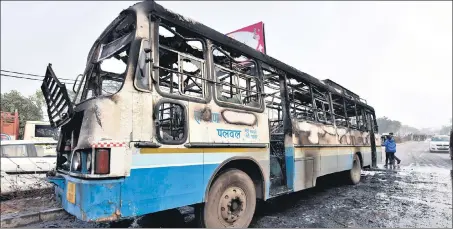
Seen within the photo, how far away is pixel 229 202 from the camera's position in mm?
3764

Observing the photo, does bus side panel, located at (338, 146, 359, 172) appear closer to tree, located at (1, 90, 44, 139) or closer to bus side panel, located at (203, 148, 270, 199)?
bus side panel, located at (203, 148, 270, 199)

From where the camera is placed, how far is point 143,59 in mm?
3008

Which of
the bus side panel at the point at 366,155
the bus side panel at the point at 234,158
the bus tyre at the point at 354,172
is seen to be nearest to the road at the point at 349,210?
the bus tyre at the point at 354,172

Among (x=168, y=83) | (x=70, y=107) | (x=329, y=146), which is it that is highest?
(x=168, y=83)

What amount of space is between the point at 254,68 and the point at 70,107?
274cm

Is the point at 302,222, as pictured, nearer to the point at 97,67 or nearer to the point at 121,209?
the point at 121,209

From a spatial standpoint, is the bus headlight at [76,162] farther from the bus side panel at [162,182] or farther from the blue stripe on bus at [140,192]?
the bus side panel at [162,182]

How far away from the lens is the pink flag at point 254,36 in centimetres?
1077

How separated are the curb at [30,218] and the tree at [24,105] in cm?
Answer: 1182

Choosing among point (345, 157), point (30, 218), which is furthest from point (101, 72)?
point (345, 157)

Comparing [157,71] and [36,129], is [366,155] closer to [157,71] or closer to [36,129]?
[157,71]

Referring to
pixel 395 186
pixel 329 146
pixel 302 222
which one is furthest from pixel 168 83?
pixel 395 186

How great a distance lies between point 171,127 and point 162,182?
1.14m

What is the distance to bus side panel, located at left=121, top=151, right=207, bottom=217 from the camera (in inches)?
109
